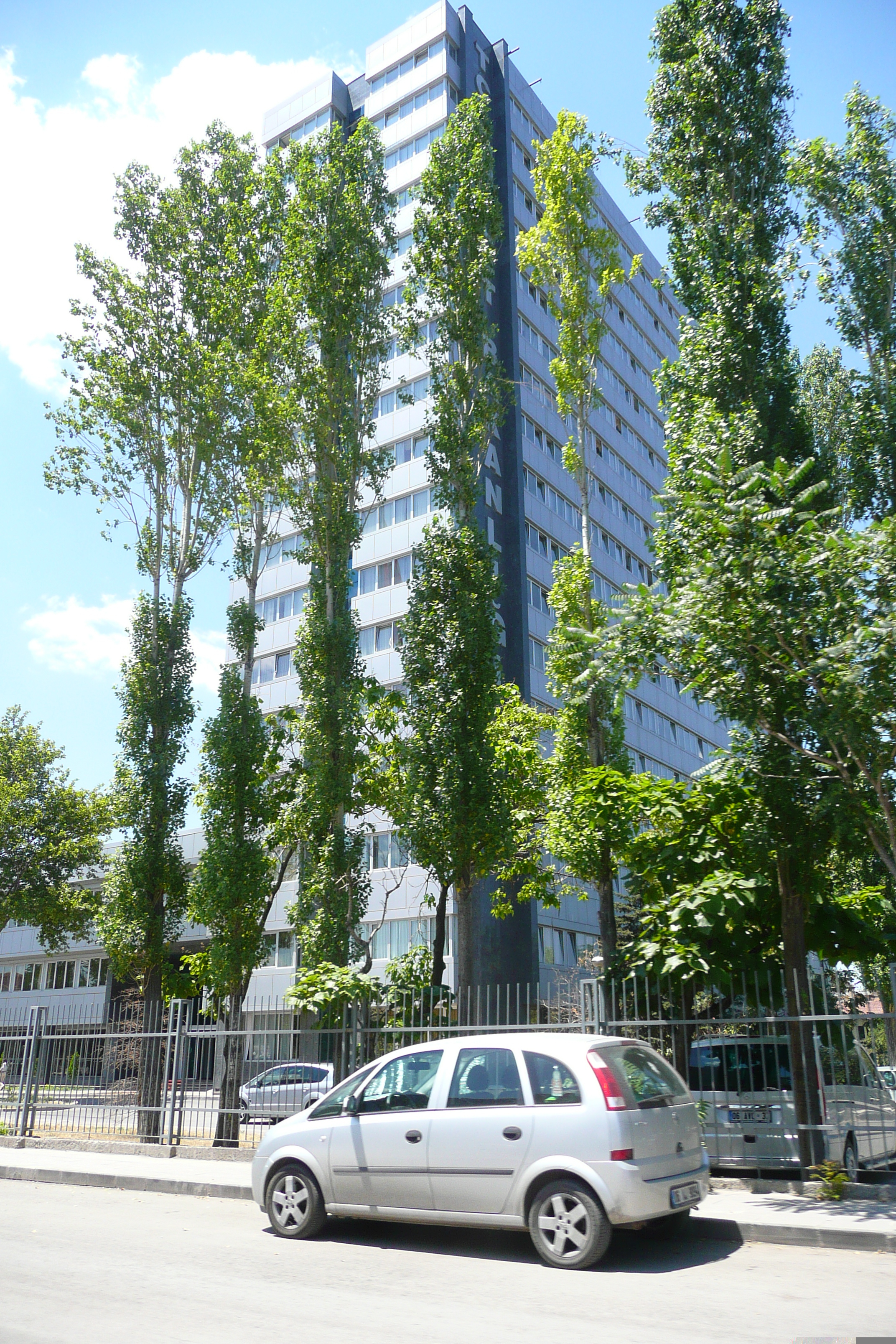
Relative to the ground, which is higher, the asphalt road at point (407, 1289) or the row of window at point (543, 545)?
the row of window at point (543, 545)

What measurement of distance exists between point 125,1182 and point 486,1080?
23.1 ft

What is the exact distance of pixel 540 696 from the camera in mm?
38562

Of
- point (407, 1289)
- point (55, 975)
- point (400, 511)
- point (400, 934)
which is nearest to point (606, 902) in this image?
point (407, 1289)

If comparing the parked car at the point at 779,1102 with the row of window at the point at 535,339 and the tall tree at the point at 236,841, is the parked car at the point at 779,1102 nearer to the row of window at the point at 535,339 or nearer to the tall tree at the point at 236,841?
the tall tree at the point at 236,841

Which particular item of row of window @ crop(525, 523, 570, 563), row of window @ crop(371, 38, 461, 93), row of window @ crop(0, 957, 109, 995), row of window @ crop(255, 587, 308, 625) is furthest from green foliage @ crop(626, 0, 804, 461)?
row of window @ crop(0, 957, 109, 995)

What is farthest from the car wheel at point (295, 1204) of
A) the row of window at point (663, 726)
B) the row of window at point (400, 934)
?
the row of window at point (663, 726)

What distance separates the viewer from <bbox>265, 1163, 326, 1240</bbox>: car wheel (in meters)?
8.57

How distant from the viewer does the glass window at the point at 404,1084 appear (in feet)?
27.1

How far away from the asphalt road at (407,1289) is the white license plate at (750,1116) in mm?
2740

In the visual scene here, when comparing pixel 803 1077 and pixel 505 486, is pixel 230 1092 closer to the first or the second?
pixel 803 1077

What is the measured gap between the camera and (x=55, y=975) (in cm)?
5156

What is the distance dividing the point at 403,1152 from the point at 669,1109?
2093 millimetres

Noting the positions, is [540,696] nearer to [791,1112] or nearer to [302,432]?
[302,432]

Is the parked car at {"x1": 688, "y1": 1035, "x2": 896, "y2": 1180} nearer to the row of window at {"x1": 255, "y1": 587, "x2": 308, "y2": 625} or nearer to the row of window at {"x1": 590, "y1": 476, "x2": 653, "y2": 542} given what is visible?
the row of window at {"x1": 255, "y1": 587, "x2": 308, "y2": 625}
